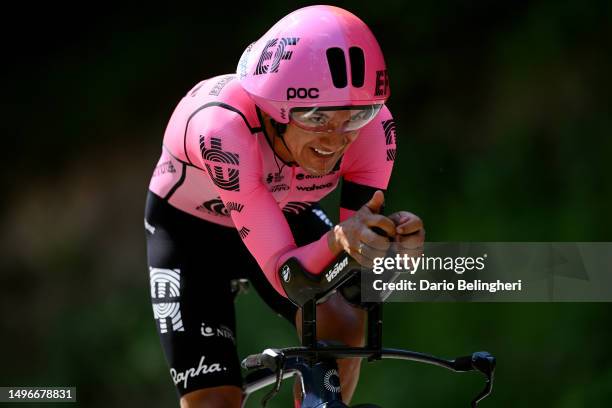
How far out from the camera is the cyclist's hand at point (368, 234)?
309 centimetres

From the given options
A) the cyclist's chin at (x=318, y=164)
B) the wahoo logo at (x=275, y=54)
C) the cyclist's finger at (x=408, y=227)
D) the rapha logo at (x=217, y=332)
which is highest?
the wahoo logo at (x=275, y=54)

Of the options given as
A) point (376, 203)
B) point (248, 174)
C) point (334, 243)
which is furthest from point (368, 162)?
point (376, 203)

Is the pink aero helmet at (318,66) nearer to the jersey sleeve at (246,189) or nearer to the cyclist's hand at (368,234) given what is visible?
the jersey sleeve at (246,189)

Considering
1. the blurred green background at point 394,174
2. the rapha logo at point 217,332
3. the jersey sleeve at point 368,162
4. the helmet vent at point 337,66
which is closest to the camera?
the helmet vent at point 337,66

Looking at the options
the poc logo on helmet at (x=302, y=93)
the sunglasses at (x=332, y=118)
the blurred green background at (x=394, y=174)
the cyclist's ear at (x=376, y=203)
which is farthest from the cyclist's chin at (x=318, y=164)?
the blurred green background at (x=394, y=174)

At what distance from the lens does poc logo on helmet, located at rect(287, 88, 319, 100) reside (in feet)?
11.5

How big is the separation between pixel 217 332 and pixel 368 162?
82 cm

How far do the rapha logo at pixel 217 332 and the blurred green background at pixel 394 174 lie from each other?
2658 mm

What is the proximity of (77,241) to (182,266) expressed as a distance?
187 inches

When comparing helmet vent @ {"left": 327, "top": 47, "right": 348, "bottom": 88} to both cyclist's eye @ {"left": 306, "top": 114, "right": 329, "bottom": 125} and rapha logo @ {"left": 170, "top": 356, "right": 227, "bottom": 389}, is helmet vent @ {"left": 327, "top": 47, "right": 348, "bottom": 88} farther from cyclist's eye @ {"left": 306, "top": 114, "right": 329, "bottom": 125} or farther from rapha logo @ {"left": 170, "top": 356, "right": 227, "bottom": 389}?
rapha logo @ {"left": 170, "top": 356, "right": 227, "bottom": 389}

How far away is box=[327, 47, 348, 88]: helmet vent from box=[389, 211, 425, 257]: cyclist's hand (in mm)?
554

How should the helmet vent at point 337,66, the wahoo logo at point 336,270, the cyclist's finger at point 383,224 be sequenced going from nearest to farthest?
1. the cyclist's finger at point 383,224
2. the wahoo logo at point 336,270
3. the helmet vent at point 337,66

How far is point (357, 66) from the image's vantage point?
3525mm

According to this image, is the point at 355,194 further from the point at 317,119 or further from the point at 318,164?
the point at 317,119
